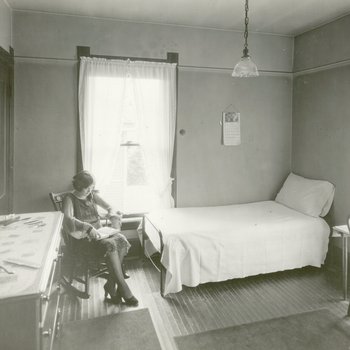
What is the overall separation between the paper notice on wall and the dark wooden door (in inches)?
110

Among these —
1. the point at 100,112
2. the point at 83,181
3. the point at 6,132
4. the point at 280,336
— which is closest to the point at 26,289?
the point at 83,181

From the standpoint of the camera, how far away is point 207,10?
4.06m

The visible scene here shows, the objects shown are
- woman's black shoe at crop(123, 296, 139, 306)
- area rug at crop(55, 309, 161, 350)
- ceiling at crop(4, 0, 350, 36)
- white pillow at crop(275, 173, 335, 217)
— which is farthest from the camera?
white pillow at crop(275, 173, 335, 217)

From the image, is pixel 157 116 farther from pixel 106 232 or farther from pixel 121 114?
pixel 106 232

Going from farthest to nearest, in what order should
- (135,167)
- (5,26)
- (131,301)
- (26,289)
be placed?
(135,167) → (5,26) → (131,301) → (26,289)

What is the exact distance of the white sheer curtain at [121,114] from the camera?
4.30 m

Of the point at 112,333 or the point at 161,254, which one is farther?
the point at 161,254

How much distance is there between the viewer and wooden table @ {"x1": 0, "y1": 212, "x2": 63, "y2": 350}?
1.63 meters

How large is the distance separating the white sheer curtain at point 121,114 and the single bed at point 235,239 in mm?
698

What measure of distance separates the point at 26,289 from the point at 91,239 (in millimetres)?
1838

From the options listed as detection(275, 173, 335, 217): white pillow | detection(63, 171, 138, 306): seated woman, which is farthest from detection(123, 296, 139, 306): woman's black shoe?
detection(275, 173, 335, 217): white pillow

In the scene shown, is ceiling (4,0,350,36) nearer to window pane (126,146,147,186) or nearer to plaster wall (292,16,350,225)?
plaster wall (292,16,350,225)

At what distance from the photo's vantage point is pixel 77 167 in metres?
4.38

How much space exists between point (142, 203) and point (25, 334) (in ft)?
10.1
